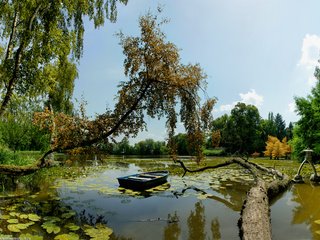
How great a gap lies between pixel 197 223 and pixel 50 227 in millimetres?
4126

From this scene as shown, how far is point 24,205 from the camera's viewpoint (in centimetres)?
991

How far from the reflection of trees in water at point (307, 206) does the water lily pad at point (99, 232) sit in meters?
5.18

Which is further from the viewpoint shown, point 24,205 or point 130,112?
point 130,112

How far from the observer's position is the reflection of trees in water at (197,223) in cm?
747

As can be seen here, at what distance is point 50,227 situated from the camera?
24.3ft

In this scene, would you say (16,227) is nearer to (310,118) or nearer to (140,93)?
(140,93)

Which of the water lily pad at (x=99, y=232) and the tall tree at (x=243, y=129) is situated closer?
the water lily pad at (x=99, y=232)

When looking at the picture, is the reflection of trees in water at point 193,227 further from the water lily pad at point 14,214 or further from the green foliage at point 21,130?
the green foliage at point 21,130

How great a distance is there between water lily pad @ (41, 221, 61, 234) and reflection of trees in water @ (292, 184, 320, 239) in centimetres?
642

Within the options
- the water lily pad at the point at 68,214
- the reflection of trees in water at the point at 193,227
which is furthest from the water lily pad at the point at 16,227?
the reflection of trees in water at the point at 193,227

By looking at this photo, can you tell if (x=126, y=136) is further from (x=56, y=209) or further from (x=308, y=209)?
(x=308, y=209)

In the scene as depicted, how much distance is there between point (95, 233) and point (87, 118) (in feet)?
15.8

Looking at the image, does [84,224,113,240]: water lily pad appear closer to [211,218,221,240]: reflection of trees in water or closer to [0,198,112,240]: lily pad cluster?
[0,198,112,240]: lily pad cluster

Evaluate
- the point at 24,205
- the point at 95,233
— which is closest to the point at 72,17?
the point at 24,205
